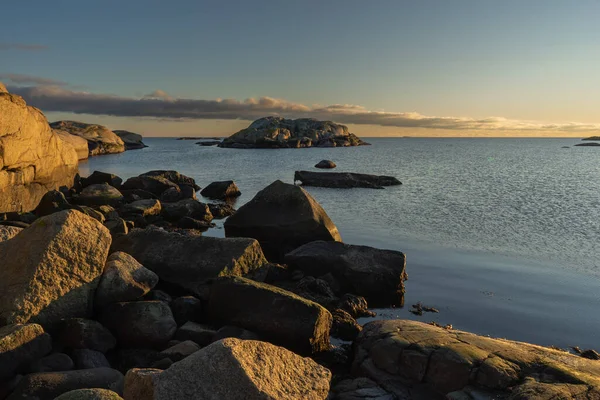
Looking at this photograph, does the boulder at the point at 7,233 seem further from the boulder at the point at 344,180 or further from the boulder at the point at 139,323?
the boulder at the point at 344,180

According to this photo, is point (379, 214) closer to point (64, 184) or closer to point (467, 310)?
point (467, 310)

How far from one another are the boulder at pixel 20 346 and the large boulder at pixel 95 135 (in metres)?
97.7

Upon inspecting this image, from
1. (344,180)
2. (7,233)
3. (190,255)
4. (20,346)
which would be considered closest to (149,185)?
(344,180)

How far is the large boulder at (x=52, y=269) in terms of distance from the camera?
7336 mm

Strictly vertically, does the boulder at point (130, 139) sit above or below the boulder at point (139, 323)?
below

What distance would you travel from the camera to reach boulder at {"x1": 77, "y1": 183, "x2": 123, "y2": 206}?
23.2m

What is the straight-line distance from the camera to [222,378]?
4926mm

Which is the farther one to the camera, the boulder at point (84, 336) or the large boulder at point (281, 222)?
the large boulder at point (281, 222)

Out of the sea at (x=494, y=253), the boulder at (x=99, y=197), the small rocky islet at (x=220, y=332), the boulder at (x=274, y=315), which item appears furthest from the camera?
the boulder at (x=99, y=197)

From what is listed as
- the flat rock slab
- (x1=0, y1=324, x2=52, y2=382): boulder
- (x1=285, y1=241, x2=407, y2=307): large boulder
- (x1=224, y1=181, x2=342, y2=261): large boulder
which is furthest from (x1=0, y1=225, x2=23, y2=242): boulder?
the flat rock slab

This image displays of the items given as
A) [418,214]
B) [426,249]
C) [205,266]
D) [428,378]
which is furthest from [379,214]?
[428,378]

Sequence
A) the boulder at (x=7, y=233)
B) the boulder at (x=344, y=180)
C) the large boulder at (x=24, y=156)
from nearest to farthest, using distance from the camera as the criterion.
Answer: the boulder at (x=7, y=233) < the large boulder at (x=24, y=156) < the boulder at (x=344, y=180)

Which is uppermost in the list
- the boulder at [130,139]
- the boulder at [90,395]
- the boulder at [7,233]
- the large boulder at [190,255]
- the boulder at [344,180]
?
the boulder at [7,233]

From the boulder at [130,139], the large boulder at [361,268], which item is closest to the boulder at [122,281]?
the large boulder at [361,268]
